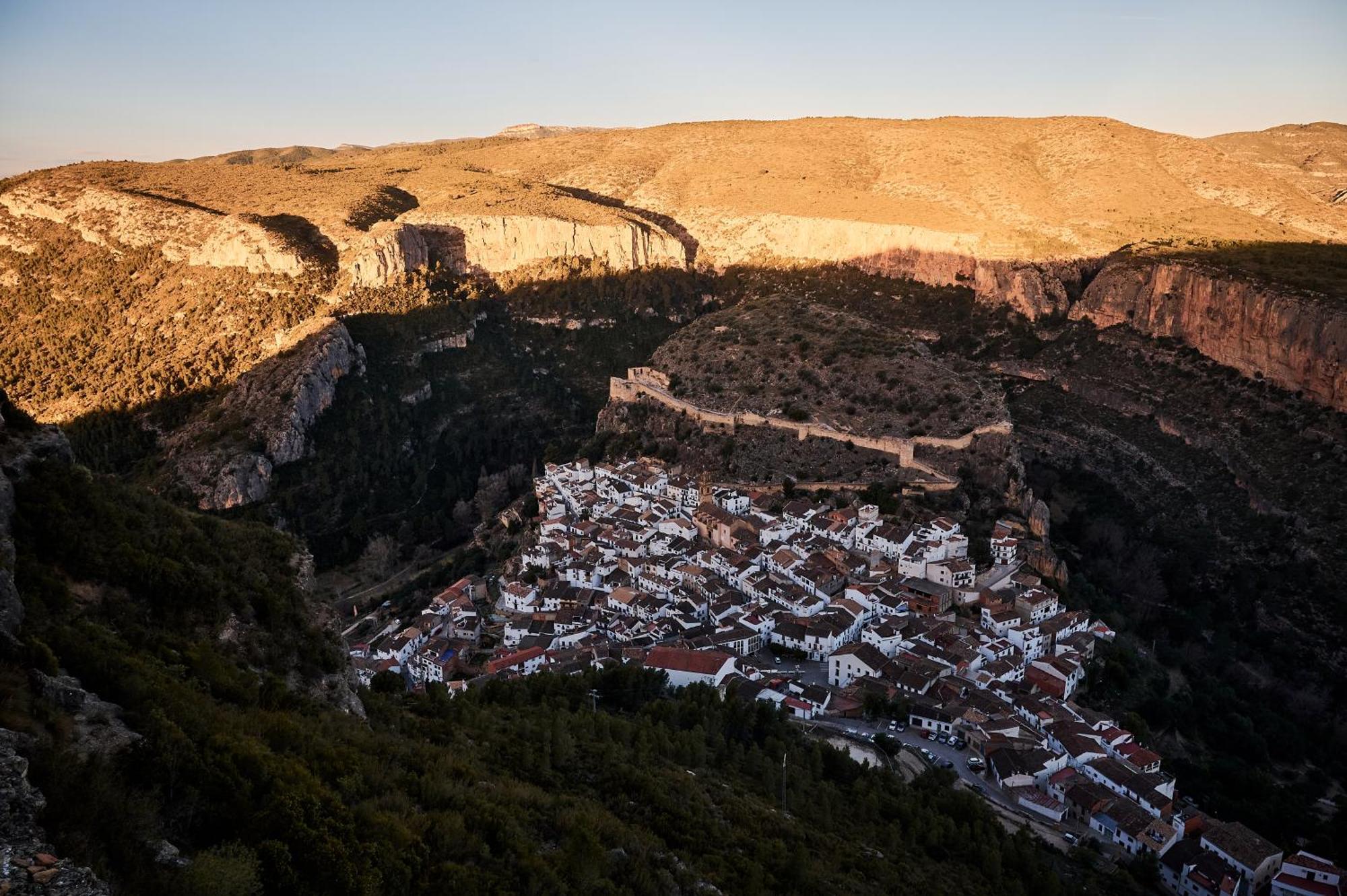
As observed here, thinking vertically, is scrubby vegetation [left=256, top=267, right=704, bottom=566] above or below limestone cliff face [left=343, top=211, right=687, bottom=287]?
below

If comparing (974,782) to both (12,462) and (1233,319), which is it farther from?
(1233,319)

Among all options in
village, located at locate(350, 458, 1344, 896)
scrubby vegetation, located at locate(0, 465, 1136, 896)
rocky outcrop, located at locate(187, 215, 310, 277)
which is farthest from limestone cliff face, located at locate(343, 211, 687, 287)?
scrubby vegetation, located at locate(0, 465, 1136, 896)

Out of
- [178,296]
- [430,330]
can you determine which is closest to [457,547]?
[430,330]

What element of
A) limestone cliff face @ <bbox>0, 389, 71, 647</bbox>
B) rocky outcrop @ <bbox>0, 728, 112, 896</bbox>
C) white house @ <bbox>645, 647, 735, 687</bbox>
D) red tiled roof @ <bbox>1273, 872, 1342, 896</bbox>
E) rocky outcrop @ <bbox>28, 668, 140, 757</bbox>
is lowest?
red tiled roof @ <bbox>1273, 872, 1342, 896</bbox>

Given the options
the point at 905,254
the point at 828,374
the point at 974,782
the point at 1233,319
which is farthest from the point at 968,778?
the point at 905,254

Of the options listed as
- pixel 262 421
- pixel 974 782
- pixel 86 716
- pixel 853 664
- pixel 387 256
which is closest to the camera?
pixel 86 716

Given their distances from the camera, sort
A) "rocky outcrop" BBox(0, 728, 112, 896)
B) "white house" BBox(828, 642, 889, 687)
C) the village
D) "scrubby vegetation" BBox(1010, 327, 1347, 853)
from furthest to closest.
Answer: "scrubby vegetation" BBox(1010, 327, 1347, 853) < "white house" BBox(828, 642, 889, 687) < the village < "rocky outcrop" BBox(0, 728, 112, 896)

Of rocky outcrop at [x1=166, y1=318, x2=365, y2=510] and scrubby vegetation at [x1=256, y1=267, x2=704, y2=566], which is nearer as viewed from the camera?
rocky outcrop at [x1=166, y1=318, x2=365, y2=510]

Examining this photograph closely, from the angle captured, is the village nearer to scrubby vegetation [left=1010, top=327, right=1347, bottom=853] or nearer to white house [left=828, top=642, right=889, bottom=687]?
white house [left=828, top=642, right=889, bottom=687]
